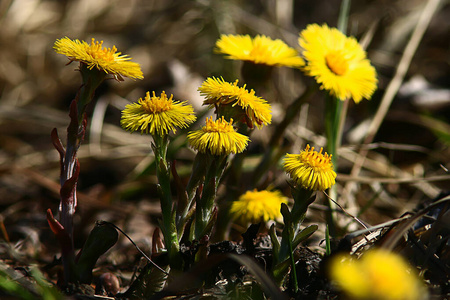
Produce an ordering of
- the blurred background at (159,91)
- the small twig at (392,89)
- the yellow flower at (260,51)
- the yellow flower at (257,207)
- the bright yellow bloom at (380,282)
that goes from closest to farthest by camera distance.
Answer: the bright yellow bloom at (380,282), the yellow flower at (257,207), the yellow flower at (260,51), the blurred background at (159,91), the small twig at (392,89)

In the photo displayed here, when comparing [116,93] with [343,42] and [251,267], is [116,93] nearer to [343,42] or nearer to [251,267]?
[343,42]

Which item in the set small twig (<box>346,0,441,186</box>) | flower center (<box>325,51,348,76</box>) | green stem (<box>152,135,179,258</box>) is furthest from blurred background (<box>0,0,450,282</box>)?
green stem (<box>152,135,179,258</box>)

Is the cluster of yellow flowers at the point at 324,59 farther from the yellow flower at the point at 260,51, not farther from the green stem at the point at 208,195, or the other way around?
the green stem at the point at 208,195

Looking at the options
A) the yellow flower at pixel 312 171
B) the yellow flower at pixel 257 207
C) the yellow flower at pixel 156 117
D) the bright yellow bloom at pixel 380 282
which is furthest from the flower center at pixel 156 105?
the bright yellow bloom at pixel 380 282

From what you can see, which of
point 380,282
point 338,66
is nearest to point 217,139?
point 380,282

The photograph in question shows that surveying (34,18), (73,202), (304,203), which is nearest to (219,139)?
(304,203)

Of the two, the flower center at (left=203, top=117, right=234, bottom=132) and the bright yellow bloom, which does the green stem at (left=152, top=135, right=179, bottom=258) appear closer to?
the flower center at (left=203, top=117, right=234, bottom=132)
